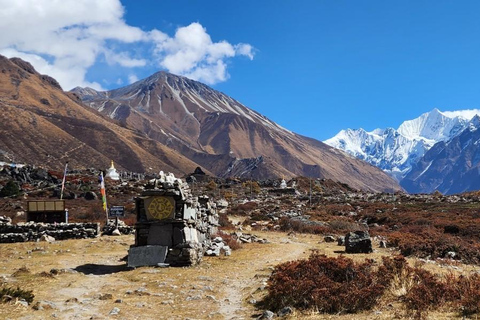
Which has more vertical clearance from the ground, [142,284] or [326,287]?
[326,287]

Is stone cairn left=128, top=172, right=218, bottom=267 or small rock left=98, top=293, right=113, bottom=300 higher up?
stone cairn left=128, top=172, right=218, bottom=267

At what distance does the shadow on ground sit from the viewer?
1745 centimetres

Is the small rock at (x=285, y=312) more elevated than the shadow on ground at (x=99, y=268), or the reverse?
the small rock at (x=285, y=312)

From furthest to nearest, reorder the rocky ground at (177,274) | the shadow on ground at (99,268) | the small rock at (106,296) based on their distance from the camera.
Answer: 1. the shadow on ground at (99,268)
2. the small rock at (106,296)
3. the rocky ground at (177,274)

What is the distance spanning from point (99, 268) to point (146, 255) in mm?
2173

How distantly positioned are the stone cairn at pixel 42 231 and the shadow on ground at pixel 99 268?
1062cm

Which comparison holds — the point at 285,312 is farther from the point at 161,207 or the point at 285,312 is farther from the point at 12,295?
the point at 161,207

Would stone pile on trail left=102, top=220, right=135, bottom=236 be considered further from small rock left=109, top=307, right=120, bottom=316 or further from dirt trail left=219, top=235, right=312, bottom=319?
small rock left=109, top=307, right=120, bottom=316

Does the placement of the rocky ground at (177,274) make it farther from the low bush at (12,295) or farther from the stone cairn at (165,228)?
the stone cairn at (165,228)

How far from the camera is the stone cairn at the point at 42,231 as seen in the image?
27625mm

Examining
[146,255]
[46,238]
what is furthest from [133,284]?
[46,238]

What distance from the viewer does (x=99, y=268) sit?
1842 centimetres

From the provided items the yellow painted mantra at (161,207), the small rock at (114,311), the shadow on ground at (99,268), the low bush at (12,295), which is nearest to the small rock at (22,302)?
the low bush at (12,295)

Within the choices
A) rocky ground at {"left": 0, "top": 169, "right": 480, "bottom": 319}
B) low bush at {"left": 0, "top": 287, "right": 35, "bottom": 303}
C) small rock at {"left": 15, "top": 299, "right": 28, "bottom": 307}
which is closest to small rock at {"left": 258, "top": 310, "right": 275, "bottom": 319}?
rocky ground at {"left": 0, "top": 169, "right": 480, "bottom": 319}
